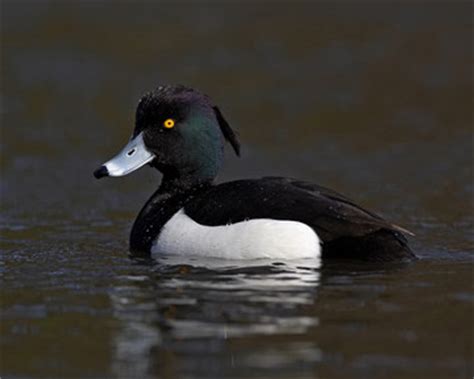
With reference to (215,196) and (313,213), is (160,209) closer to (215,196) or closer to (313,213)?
(215,196)

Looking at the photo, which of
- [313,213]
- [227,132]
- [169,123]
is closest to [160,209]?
[169,123]

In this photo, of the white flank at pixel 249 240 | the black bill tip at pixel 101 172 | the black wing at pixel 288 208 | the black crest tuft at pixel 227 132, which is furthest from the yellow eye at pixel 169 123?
the white flank at pixel 249 240

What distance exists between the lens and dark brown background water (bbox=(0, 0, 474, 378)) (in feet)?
19.5

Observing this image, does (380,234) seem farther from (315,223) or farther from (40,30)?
(40,30)

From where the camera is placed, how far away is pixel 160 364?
568 cm

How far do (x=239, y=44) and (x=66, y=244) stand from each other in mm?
8713

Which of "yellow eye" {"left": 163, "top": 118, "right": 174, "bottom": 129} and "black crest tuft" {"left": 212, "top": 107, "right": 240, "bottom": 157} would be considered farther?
"black crest tuft" {"left": 212, "top": 107, "right": 240, "bottom": 157}

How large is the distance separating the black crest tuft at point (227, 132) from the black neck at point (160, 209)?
0.34m

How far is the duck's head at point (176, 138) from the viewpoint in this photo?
874cm

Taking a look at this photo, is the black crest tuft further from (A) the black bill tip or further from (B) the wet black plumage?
(A) the black bill tip

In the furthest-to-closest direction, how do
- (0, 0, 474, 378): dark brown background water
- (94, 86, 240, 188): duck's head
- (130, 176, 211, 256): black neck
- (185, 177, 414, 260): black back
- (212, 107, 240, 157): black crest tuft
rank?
(212, 107, 240, 157): black crest tuft, (94, 86, 240, 188): duck's head, (130, 176, 211, 256): black neck, (185, 177, 414, 260): black back, (0, 0, 474, 378): dark brown background water

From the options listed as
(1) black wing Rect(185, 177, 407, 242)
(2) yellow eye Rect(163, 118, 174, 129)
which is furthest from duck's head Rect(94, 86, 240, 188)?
(1) black wing Rect(185, 177, 407, 242)

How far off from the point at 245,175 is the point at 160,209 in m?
3.74

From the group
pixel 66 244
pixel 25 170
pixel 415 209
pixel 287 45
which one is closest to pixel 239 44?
pixel 287 45
